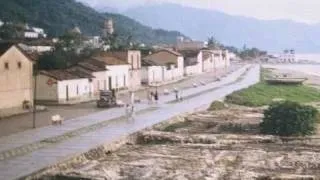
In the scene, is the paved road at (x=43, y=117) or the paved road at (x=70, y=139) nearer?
the paved road at (x=70, y=139)

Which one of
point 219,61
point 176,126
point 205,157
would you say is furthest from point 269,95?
point 219,61

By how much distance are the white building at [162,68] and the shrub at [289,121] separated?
1455 inches

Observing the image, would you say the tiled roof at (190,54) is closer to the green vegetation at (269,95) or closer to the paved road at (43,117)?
the green vegetation at (269,95)

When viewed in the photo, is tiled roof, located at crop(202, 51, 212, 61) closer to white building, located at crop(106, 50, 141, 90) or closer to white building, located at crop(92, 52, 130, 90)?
white building, located at crop(106, 50, 141, 90)

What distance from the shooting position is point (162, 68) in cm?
7938

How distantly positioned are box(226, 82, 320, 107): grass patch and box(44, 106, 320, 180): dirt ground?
57.0ft

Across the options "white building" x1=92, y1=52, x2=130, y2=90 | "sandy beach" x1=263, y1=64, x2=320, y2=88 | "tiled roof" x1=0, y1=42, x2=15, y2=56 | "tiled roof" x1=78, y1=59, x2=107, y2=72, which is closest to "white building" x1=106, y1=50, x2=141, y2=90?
"white building" x1=92, y1=52, x2=130, y2=90

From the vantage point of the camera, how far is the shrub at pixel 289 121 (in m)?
34.5

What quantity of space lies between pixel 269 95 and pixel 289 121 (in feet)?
101

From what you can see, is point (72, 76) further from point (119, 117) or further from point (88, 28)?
point (88, 28)

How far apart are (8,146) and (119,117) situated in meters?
12.5

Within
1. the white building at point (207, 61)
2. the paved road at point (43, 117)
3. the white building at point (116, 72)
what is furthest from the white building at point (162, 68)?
the white building at point (207, 61)

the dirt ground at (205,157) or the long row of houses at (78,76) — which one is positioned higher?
the long row of houses at (78,76)

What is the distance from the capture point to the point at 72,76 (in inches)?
1949
